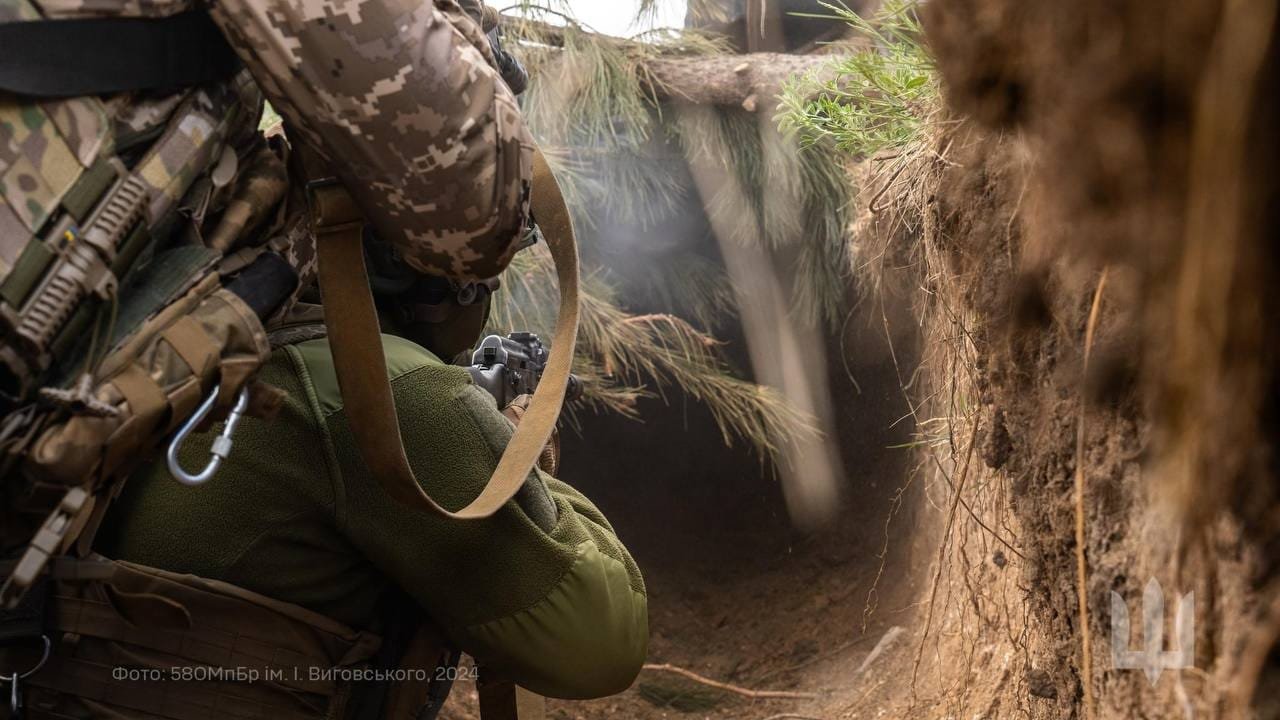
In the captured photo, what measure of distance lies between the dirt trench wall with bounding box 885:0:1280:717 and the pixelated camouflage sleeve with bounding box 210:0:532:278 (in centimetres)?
36

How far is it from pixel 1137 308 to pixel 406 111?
537 mm

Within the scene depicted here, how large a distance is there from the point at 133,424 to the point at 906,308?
7.91 ft

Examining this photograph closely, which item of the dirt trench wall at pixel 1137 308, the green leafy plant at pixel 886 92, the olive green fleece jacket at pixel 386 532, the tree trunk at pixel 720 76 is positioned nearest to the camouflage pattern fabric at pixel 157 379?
the olive green fleece jacket at pixel 386 532

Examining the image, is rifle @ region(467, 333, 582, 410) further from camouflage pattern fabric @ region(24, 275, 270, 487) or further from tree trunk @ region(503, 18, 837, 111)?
tree trunk @ region(503, 18, 837, 111)

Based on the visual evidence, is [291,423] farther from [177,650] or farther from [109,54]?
[109,54]

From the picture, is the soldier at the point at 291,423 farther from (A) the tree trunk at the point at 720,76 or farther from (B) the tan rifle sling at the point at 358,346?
(A) the tree trunk at the point at 720,76

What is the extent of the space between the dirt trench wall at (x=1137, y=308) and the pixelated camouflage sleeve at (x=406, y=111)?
1.19ft

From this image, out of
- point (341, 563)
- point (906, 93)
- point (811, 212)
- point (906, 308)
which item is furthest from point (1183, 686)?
point (811, 212)

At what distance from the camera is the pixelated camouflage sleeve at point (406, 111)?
30.0 inches

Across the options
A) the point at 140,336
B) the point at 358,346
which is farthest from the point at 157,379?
the point at 358,346

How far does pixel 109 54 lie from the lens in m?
0.75

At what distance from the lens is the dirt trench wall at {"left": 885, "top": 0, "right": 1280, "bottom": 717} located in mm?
480

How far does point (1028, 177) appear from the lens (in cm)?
90

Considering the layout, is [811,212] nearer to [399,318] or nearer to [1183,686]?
[399,318]
